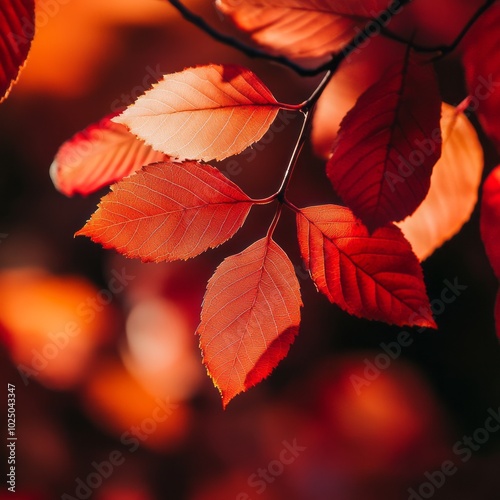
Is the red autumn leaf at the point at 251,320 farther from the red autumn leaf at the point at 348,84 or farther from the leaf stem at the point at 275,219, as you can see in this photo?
the red autumn leaf at the point at 348,84

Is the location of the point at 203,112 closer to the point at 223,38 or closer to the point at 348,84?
the point at 223,38

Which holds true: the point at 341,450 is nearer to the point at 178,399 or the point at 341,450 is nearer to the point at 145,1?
the point at 178,399

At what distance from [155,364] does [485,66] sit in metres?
0.93

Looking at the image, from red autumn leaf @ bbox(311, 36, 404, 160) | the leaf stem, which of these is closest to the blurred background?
red autumn leaf @ bbox(311, 36, 404, 160)

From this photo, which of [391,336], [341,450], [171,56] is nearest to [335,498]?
[341,450]

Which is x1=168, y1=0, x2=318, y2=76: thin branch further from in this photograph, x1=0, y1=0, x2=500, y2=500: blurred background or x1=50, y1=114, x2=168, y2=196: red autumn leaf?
x1=0, y1=0, x2=500, y2=500: blurred background

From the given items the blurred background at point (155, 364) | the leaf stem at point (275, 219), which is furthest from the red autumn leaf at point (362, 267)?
the blurred background at point (155, 364)

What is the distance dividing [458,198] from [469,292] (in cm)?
62

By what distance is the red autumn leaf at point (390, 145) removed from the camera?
0.25 metres

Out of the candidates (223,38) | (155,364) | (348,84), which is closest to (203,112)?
(223,38)

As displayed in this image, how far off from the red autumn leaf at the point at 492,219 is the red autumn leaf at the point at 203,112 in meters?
0.14

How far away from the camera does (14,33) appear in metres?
0.25

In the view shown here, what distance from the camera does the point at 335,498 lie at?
1.03m

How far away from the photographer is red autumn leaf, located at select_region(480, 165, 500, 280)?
30 centimetres
